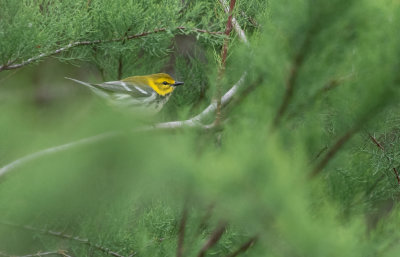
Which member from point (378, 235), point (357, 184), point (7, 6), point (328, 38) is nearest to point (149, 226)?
point (357, 184)

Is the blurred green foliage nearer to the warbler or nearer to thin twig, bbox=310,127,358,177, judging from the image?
thin twig, bbox=310,127,358,177

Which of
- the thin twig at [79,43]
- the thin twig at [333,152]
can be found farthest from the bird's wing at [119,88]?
the thin twig at [333,152]

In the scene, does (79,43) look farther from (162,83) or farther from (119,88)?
(162,83)

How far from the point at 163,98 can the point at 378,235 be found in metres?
1.57


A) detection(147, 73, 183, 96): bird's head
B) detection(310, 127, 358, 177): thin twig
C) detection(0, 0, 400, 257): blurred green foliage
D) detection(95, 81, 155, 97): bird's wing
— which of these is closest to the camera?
detection(0, 0, 400, 257): blurred green foliage

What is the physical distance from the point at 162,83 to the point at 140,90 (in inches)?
4.6

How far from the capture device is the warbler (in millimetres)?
1994

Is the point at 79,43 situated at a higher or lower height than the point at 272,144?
higher

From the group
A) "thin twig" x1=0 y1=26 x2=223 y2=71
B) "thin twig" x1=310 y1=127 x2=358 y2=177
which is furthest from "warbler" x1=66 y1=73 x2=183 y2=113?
"thin twig" x1=310 y1=127 x2=358 y2=177

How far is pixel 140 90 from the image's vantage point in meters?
2.16

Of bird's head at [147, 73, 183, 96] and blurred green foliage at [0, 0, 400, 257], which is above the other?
bird's head at [147, 73, 183, 96]

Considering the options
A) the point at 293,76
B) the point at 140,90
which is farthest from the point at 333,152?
the point at 140,90

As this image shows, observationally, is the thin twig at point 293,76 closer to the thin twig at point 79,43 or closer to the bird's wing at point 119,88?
the thin twig at point 79,43

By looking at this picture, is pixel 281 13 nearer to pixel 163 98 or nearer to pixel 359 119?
pixel 359 119
